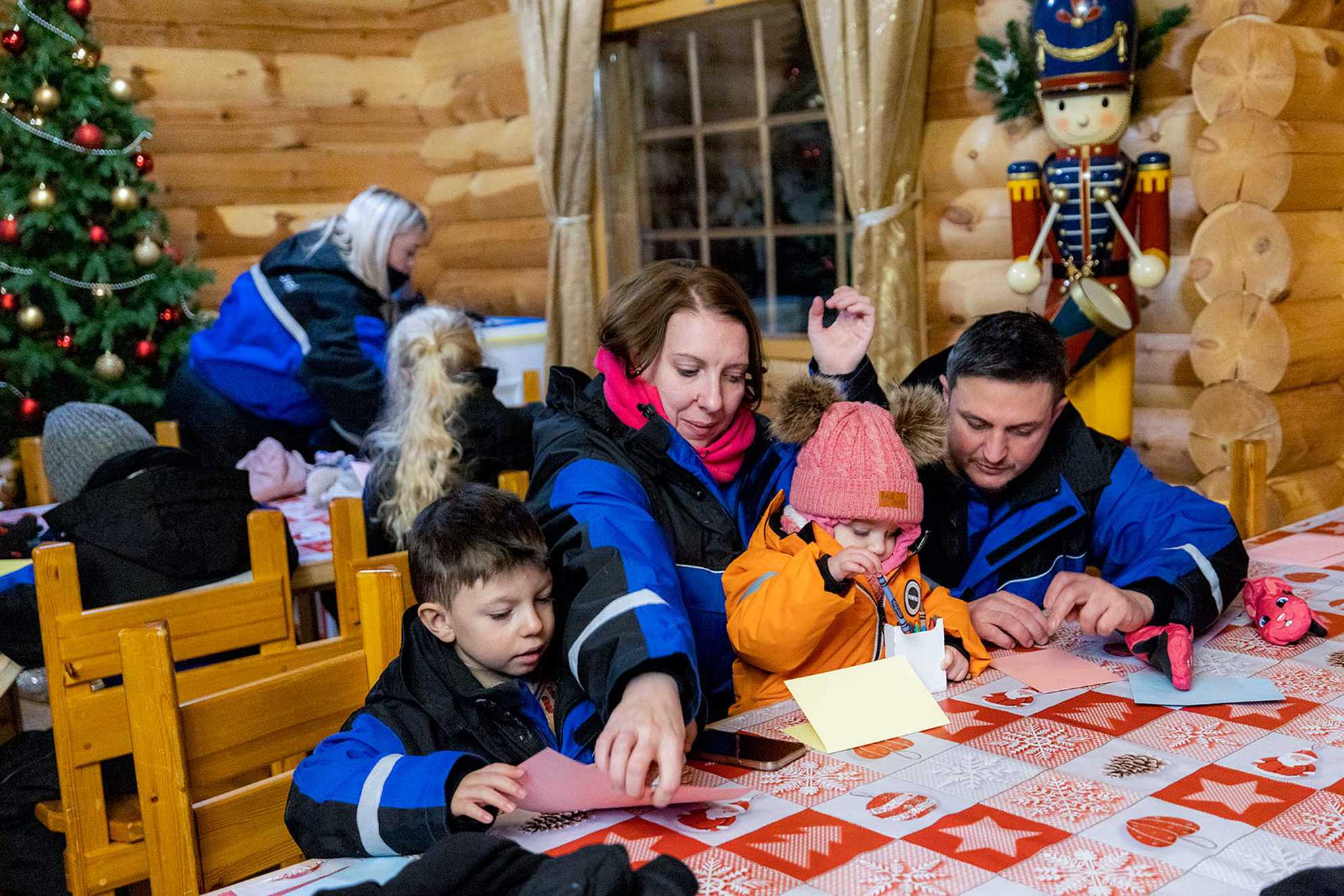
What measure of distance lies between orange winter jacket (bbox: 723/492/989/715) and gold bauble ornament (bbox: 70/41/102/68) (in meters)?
4.14

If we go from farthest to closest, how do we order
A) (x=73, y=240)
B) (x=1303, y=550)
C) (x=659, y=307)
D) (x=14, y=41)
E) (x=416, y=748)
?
(x=73, y=240)
(x=14, y=41)
(x=1303, y=550)
(x=659, y=307)
(x=416, y=748)

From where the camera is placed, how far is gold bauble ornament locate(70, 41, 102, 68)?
15.4 feet

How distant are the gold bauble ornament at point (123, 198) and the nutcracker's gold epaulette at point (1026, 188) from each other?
3.40 m

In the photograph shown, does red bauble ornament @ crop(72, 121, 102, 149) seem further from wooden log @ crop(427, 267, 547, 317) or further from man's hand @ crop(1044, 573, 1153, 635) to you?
man's hand @ crop(1044, 573, 1153, 635)

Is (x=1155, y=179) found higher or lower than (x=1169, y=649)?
higher

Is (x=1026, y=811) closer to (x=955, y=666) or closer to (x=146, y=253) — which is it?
(x=955, y=666)

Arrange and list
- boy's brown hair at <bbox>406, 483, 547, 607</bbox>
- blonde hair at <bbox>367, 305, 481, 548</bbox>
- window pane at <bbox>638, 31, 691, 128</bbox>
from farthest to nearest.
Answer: window pane at <bbox>638, 31, 691, 128</bbox> < blonde hair at <bbox>367, 305, 481, 548</bbox> < boy's brown hair at <bbox>406, 483, 547, 607</bbox>

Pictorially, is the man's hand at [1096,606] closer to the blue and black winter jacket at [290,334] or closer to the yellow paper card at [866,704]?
the yellow paper card at [866,704]

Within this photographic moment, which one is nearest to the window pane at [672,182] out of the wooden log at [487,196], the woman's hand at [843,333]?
the wooden log at [487,196]

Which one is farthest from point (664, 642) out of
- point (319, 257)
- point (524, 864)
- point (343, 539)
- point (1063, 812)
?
point (319, 257)

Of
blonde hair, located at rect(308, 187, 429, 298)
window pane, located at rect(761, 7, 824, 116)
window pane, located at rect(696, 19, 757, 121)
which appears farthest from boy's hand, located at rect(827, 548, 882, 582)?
window pane, located at rect(696, 19, 757, 121)

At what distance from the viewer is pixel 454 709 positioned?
4.69ft

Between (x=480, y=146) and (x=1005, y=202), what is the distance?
3101 millimetres

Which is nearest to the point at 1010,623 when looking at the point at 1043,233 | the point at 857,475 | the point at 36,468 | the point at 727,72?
the point at 857,475
